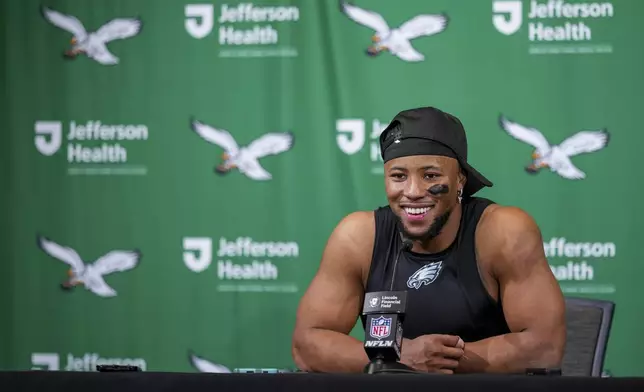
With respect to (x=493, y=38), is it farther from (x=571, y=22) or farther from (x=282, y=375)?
(x=282, y=375)

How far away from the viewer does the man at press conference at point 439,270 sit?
2578 mm

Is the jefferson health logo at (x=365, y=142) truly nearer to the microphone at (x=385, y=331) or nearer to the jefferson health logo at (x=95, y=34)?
the jefferson health logo at (x=95, y=34)

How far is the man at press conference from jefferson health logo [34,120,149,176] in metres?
1.70

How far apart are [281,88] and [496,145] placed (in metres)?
0.94

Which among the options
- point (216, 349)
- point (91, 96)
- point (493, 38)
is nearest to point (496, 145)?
point (493, 38)

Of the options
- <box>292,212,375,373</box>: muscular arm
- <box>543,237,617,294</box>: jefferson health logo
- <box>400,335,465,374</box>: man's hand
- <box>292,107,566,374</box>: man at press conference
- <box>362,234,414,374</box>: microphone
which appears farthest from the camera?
<box>543,237,617,294</box>: jefferson health logo

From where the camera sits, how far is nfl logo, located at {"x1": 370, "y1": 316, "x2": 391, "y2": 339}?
Answer: 7.13ft

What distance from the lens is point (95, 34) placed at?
4332mm

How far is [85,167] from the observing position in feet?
14.1

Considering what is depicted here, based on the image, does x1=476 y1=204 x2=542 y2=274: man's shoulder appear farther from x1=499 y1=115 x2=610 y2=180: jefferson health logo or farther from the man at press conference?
x1=499 y1=115 x2=610 y2=180: jefferson health logo

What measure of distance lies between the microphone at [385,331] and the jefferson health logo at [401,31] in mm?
2102

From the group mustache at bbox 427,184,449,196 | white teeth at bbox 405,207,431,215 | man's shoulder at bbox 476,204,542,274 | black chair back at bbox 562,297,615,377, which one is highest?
mustache at bbox 427,184,449,196

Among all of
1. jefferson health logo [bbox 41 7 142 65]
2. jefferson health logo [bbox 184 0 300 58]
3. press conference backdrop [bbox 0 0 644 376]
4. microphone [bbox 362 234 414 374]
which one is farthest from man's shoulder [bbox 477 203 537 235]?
jefferson health logo [bbox 41 7 142 65]

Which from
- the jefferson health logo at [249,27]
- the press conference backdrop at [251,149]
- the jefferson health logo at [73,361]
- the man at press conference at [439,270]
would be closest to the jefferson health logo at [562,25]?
the press conference backdrop at [251,149]
